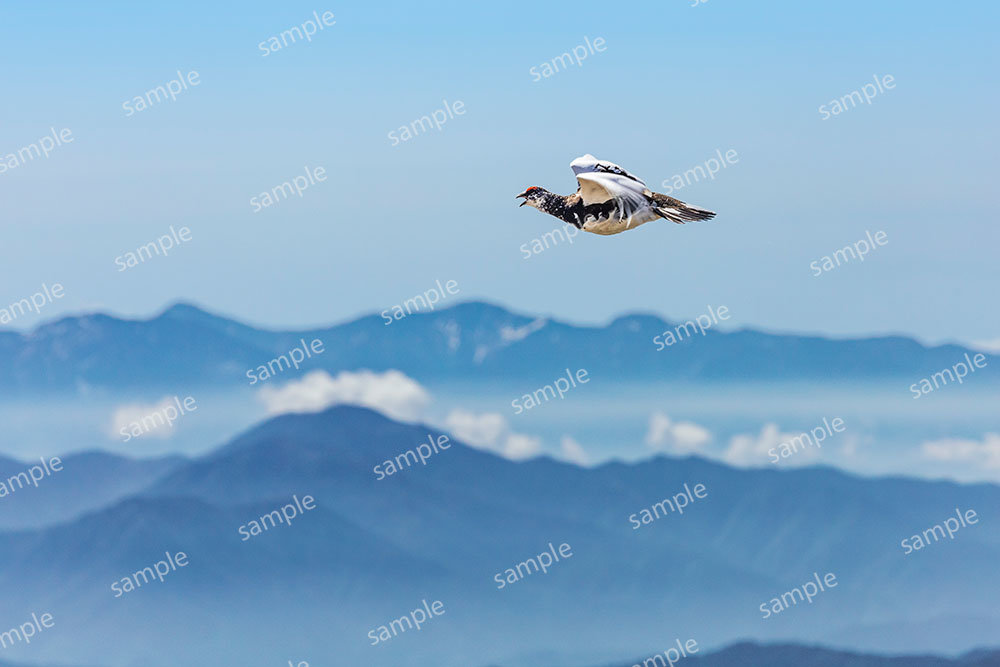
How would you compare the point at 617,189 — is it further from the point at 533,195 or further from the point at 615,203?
the point at 533,195

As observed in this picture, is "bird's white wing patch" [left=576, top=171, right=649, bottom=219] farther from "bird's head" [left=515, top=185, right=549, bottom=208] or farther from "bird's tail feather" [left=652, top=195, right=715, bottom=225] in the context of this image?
"bird's head" [left=515, top=185, right=549, bottom=208]

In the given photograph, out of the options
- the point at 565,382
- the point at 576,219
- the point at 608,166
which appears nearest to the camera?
the point at 608,166

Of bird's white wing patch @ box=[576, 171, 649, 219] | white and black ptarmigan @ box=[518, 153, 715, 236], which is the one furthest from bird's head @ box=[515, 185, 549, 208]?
bird's white wing patch @ box=[576, 171, 649, 219]

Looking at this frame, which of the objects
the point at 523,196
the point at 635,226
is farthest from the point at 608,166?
the point at 523,196

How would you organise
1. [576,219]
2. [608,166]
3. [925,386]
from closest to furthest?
[608,166]
[576,219]
[925,386]

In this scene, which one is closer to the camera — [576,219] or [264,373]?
[576,219]

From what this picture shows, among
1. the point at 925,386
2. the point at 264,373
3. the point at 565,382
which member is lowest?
the point at 925,386

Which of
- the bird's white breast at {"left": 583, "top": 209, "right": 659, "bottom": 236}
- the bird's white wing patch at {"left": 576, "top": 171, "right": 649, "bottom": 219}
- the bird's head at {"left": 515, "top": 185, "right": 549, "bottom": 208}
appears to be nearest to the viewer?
the bird's white wing patch at {"left": 576, "top": 171, "right": 649, "bottom": 219}

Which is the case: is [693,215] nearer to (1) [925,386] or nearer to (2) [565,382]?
(2) [565,382]
